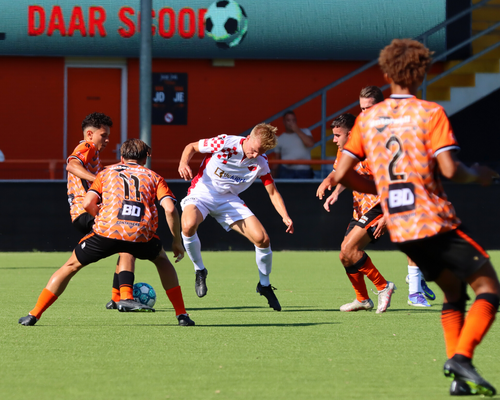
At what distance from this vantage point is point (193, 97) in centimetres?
1897

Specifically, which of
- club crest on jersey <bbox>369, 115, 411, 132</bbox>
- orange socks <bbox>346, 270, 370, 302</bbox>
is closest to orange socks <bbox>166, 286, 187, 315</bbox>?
orange socks <bbox>346, 270, 370, 302</bbox>

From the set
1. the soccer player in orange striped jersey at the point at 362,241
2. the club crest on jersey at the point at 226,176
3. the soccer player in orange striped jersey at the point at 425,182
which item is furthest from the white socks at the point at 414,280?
the soccer player in orange striped jersey at the point at 425,182

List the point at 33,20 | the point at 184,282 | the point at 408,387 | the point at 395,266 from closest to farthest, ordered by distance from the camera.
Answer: the point at 408,387 < the point at 184,282 < the point at 395,266 < the point at 33,20

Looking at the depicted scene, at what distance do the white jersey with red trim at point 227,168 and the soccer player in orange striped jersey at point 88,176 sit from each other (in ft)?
3.24

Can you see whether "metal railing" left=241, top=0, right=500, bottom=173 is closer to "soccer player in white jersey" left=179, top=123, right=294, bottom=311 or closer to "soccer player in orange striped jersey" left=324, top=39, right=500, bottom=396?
"soccer player in white jersey" left=179, top=123, right=294, bottom=311

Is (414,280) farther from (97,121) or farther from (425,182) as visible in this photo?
(425,182)

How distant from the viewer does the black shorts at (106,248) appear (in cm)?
632

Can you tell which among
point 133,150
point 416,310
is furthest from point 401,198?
point 416,310

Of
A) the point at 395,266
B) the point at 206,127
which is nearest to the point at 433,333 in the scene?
the point at 395,266

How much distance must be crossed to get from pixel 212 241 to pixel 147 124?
7.48 ft

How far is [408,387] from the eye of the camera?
453 cm

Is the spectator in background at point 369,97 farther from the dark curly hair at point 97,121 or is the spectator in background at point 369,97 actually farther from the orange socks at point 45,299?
the orange socks at point 45,299

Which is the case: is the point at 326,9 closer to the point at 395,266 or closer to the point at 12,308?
the point at 395,266

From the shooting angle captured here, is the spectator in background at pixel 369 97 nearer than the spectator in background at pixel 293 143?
Yes
